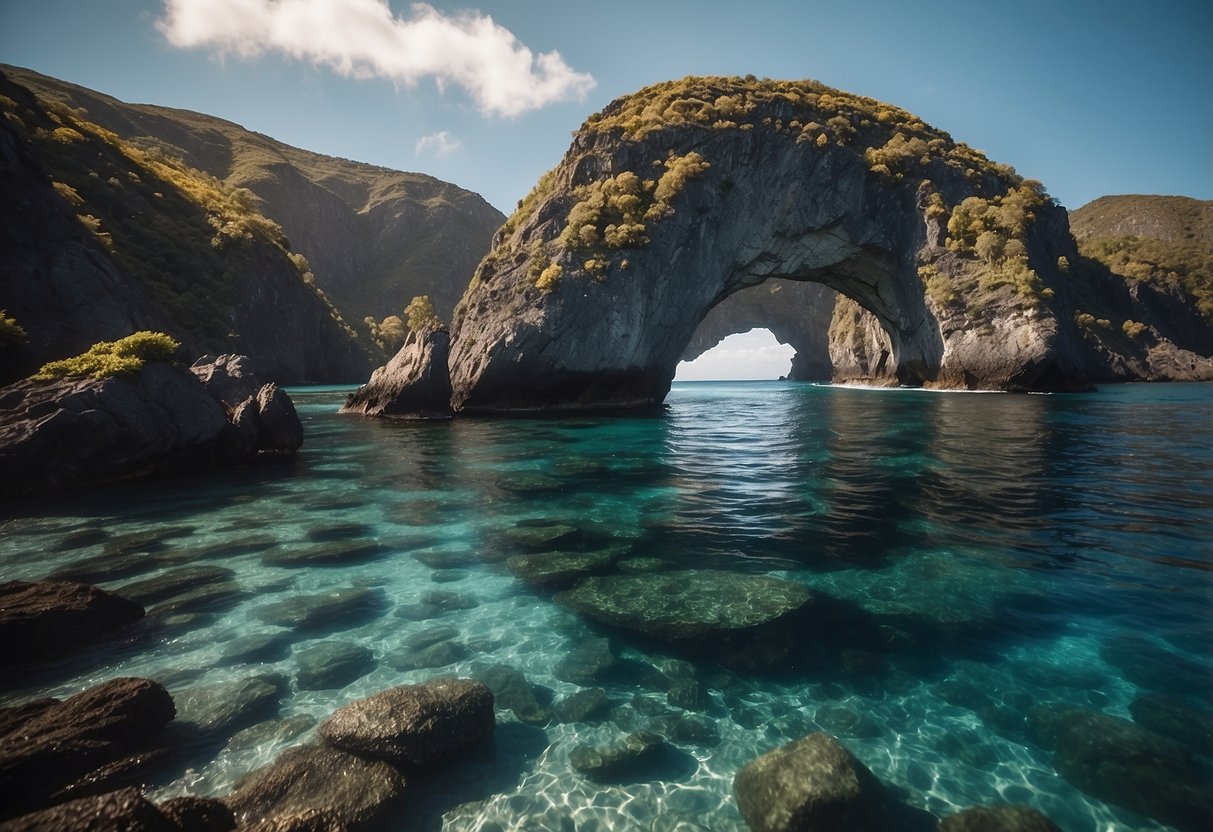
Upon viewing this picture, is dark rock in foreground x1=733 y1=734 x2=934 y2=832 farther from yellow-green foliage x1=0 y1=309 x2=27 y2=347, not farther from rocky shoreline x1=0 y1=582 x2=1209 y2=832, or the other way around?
yellow-green foliage x1=0 y1=309 x2=27 y2=347

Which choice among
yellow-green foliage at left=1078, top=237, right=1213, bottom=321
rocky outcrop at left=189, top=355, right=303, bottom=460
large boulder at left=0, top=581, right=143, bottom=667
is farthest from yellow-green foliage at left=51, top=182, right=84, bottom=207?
yellow-green foliage at left=1078, top=237, right=1213, bottom=321

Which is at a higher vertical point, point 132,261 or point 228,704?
point 132,261

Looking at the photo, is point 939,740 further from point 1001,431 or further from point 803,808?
point 1001,431

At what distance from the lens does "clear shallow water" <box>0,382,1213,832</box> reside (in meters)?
4.25

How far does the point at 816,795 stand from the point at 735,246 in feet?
142

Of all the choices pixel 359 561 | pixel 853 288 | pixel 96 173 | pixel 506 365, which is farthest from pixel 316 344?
pixel 359 561

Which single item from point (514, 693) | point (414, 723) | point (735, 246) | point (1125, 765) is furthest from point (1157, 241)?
point (414, 723)

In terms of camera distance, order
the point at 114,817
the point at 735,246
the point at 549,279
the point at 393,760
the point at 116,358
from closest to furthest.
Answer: the point at 114,817 → the point at 393,760 → the point at 116,358 → the point at 549,279 → the point at 735,246

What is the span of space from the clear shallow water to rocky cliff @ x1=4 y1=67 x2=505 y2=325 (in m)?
114

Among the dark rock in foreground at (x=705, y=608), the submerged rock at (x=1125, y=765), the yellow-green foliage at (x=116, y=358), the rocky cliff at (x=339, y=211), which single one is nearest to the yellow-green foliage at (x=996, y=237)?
the dark rock in foreground at (x=705, y=608)

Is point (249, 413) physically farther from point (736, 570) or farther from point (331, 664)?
point (736, 570)

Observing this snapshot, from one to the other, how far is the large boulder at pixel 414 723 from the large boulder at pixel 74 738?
1510 millimetres

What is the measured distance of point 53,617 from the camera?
5.79 meters

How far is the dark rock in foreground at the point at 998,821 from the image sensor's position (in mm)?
3578
